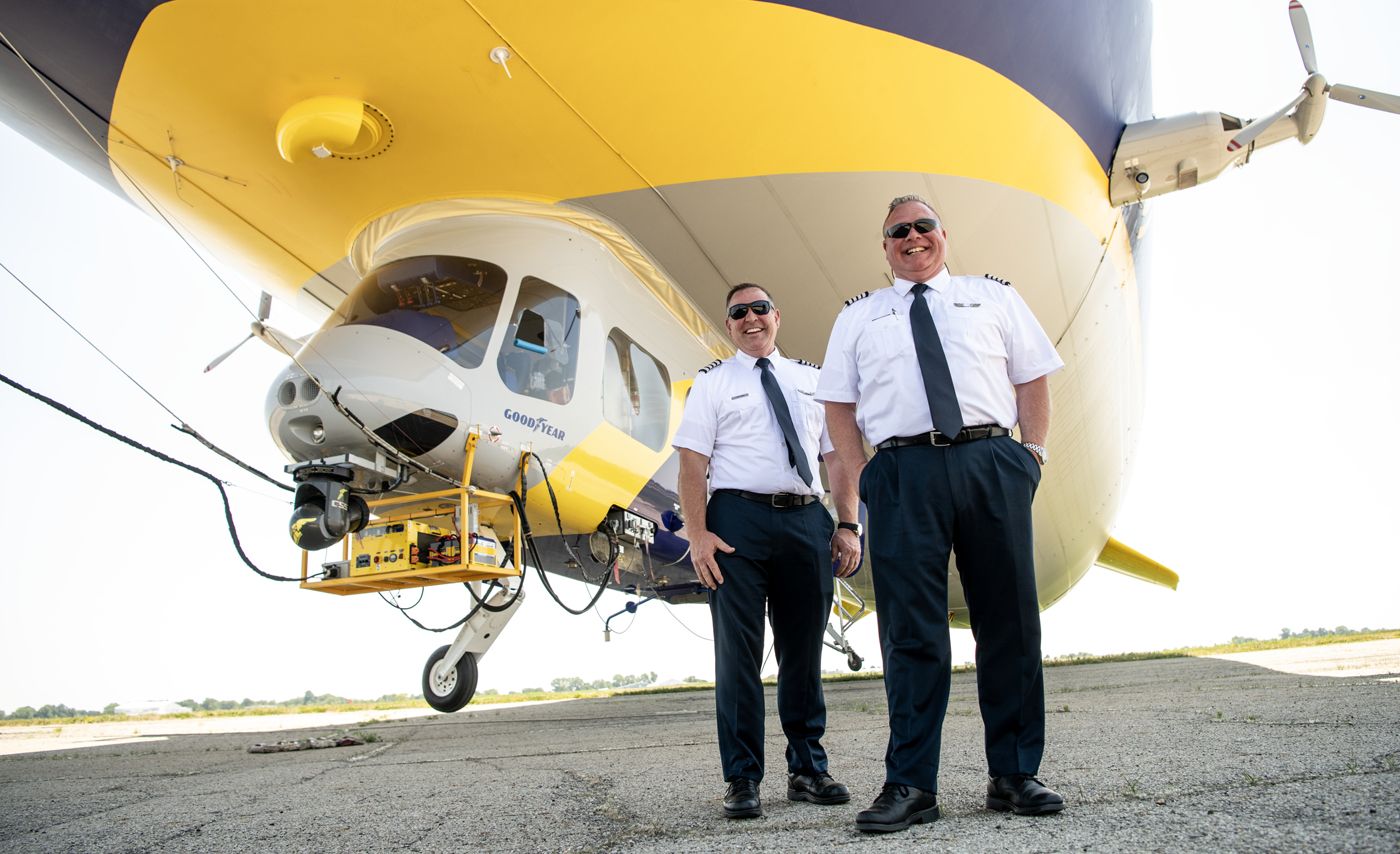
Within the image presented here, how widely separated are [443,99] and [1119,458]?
10.5 meters

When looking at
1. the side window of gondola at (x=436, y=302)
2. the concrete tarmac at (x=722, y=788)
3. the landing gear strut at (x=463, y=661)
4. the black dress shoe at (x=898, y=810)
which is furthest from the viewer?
the landing gear strut at (x=463, y=661)

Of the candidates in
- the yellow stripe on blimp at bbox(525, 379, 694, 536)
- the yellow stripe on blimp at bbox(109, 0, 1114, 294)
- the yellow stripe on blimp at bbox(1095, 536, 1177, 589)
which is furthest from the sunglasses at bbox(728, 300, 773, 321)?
the yellow stripe on blimp at bbox(1095, 536, 1177, 589)

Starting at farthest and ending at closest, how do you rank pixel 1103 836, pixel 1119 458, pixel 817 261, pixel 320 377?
pixel 1119 458 < pixel 817 261 < pixel 320 377 < pixel 1103 836

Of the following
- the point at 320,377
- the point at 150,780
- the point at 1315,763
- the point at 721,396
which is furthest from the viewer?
the point at 320,377

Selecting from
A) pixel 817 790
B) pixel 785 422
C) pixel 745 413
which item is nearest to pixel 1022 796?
pixel 817 790

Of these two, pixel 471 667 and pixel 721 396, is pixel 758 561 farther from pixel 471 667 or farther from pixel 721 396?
pixel 471 667

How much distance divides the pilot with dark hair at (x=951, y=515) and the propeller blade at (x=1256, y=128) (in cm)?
614

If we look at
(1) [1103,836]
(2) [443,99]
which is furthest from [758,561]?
Result: (2) [443,99]

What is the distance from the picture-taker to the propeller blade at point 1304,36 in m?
7.30

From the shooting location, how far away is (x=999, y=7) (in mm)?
5891

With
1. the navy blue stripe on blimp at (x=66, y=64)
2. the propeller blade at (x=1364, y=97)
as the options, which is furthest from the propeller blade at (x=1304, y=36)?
the navy blue stripe on blimp at (x=66, y=64)

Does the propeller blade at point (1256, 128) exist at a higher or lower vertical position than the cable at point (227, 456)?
higher

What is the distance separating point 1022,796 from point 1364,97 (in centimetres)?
750

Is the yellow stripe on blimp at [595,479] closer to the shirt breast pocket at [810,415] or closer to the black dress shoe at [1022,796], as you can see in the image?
the shirt breast pocket at [810,415]
